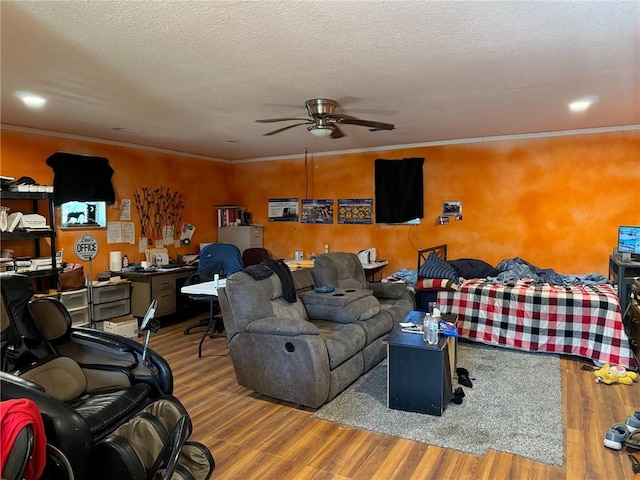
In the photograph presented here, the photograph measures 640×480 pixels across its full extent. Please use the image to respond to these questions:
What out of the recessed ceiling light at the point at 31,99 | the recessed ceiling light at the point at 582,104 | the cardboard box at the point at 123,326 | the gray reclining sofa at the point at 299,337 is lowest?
the cardboard box at the point at 123,326

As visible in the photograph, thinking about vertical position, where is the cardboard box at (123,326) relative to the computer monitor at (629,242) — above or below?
below

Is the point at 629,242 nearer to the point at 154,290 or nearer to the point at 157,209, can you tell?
the point at 154,290

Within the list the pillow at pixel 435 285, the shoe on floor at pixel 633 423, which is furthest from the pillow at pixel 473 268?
the shoe on floor at pixel 633 423

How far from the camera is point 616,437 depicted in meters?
2.54

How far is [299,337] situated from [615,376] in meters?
2.68

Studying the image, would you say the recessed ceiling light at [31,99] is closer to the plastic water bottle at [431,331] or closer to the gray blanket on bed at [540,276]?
the plastic water bottle at [431,331]

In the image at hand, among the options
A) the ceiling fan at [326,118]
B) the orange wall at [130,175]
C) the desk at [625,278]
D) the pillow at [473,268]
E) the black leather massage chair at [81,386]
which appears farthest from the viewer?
the pillow at [473,268]

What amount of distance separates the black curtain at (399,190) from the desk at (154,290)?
2.93 m

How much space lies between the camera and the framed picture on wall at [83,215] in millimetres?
4918

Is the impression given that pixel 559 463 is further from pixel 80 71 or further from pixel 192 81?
pixel 80 71

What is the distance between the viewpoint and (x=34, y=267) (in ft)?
14.3

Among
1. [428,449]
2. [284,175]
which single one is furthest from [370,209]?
[428,449]

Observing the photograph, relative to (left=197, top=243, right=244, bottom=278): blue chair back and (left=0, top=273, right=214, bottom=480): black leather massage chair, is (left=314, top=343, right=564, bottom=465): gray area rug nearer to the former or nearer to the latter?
(left=0, top=273, right=214, bottom=480): black leather massage chair

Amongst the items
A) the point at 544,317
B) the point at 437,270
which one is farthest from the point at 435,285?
the point at 544,317
